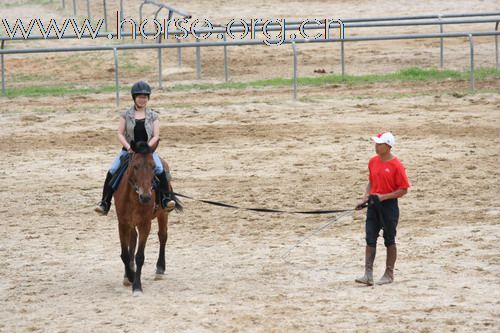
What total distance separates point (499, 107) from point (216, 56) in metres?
9.46

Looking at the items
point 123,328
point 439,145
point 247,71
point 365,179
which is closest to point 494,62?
point 247,71

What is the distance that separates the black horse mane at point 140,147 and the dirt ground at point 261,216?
1.35 meters

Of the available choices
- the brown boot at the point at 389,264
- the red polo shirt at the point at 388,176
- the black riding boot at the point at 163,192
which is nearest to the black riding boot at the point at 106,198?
the black riding boot at the point at 163,192

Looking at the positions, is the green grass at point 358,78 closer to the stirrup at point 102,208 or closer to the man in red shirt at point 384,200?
the stirrup at point 102,208

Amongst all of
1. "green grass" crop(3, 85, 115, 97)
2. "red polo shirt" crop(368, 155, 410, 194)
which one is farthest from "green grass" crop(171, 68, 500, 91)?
"red polo shirt" crop(368, 155, 410, 194)

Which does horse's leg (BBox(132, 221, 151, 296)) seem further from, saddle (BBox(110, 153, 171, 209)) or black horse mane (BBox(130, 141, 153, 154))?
black horse mane (BBox(130, 141, 153, 154))

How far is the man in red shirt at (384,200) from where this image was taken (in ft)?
34.9

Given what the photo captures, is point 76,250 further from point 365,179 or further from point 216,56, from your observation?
point 216,56

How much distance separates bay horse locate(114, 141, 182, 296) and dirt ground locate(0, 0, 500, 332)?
22 cm

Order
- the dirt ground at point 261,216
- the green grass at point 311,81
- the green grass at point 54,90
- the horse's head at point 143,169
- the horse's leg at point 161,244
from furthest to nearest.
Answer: the green grass at point 311,81 < the green grass at point 54,90 < the horse's leg at point 161,244 < the horse's head at point 143,169 < the dirt ground at point 261,216

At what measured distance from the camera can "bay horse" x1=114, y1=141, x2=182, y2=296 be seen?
34.5 feet

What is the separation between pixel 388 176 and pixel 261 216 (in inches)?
148

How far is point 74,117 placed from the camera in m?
20.9

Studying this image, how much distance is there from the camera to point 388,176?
10672 millimetres
